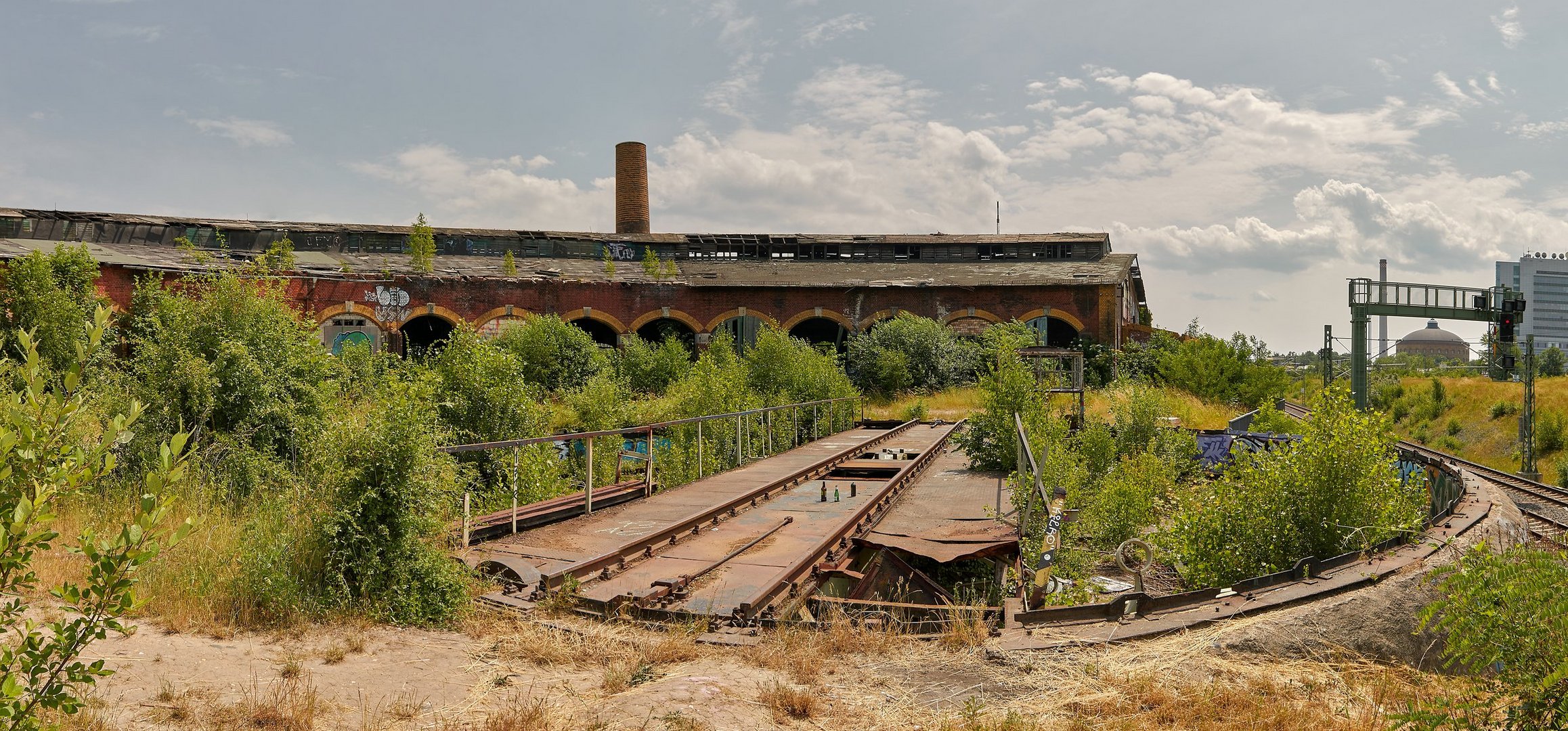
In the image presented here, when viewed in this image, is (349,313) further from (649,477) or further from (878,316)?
(649,477)

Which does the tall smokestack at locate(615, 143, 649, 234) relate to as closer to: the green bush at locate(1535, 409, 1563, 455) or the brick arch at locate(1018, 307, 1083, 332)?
the brick arch at locate(1018, 307, 1083, 332)

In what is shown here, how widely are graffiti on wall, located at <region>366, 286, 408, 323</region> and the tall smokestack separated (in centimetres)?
1411

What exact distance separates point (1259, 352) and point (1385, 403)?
41.2 feet

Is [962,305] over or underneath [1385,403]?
over

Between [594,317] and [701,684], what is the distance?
2885 centimetres

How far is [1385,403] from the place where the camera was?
39.4 metres

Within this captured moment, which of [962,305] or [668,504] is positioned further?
[962,305]

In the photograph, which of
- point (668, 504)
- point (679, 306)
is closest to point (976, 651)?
point (668, 504)

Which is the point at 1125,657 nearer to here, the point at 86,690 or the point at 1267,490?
the point at 1267,490

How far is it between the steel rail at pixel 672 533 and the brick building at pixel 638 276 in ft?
47.4

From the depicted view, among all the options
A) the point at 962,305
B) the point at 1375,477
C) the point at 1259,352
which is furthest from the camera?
the point at 962,305

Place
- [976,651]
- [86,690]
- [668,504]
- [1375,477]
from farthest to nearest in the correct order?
[668,504], [1375,477], [976,651], [86,690]

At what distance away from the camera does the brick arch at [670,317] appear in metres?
33.2

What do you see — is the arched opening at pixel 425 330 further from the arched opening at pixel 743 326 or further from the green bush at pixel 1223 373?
the green bush at pixel 1223 373
